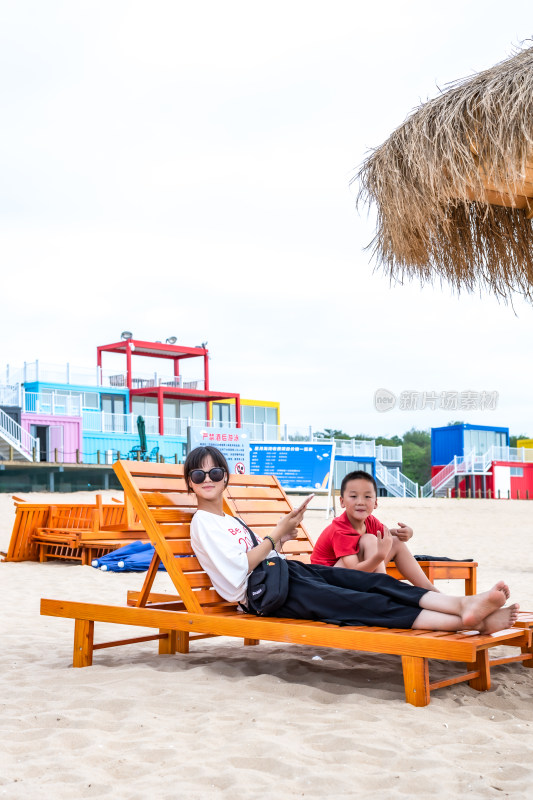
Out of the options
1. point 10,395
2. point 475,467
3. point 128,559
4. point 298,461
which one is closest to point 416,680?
point 128,559

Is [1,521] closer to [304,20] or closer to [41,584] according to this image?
[41,584]

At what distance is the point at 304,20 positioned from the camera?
11.1 metres

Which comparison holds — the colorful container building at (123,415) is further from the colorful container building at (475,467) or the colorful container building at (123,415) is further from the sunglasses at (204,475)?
the sunglasses at (204,475)

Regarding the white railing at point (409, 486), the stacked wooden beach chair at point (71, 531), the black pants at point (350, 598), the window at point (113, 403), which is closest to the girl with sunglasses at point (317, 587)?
the black pants at point (350, 598)

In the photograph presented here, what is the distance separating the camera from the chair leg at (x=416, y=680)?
125 inches

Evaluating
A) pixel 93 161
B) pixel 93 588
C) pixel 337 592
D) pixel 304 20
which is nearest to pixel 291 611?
pixel 337 592

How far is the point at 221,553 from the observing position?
3848 mm

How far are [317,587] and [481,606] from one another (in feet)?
2.50

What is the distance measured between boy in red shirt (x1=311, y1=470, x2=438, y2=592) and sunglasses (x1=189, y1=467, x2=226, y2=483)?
0.60 m

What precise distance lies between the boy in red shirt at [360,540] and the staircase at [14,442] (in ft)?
76.5

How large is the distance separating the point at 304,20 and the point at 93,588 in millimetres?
7894

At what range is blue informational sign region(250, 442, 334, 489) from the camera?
16.1 meters

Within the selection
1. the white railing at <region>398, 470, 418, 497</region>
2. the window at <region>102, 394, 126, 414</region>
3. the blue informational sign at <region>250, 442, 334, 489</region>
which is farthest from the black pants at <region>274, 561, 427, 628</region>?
the white railing at <region>398, 470, 418, 497</region>

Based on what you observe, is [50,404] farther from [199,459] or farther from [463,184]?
[463,184]
